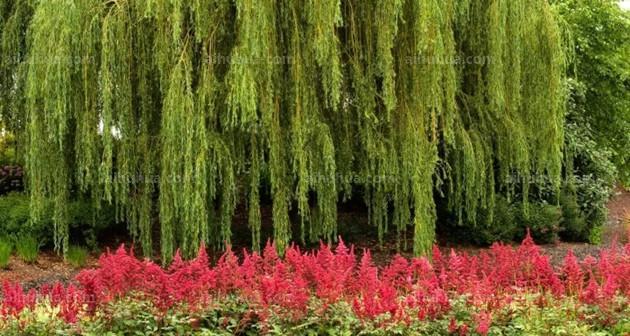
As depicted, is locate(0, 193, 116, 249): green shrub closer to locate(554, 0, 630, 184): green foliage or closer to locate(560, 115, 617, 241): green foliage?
locate(560, 115, 617, 241): green foliage

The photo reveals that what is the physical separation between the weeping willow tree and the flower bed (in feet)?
9.72

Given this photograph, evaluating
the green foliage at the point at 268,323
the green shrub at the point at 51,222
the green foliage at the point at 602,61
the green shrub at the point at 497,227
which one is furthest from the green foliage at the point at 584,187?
the green foliage at the point at 268,323

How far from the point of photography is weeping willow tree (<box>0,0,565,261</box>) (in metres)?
7.43

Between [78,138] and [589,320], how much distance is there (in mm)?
5420

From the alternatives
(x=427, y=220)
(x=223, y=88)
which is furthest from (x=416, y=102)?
(x=223, y=88)

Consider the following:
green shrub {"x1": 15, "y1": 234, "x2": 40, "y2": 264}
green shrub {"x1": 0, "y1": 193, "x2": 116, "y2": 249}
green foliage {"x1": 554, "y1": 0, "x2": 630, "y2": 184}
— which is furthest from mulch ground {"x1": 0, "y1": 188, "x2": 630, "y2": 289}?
green foliage {"x1": 554, "y1": 0, "x2": 630, "y2": 184}

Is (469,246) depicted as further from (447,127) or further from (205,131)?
(205,131)

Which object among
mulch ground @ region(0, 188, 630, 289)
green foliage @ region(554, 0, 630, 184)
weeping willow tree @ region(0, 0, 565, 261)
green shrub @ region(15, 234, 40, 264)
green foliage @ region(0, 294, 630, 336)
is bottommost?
mulch ground @ region(0, 188, 630, 289)

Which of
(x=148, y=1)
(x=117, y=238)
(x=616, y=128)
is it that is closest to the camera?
(x=148, y=1)

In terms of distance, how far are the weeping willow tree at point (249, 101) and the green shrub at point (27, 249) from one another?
5.24ft

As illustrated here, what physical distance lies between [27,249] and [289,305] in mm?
6774

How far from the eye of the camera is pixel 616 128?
1730cm

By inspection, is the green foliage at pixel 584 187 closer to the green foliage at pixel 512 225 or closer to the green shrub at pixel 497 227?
the green foliage at pixel 512 225

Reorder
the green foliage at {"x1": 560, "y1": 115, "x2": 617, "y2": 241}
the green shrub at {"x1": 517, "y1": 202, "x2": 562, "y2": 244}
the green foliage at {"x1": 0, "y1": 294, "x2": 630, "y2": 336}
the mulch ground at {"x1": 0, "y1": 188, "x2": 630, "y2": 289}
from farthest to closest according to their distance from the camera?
the green foliage at {"x1": 560, "y1": 115, "x2": 617, "y2": 241} < the green shrub at {"x1": 517, "y1": 202, "x2": 562, "y2": 244} < the mulch ground at {"x1": 0, "y1": 188, "x2": 630, "y2": 289} < the green foliage at {"x1": 0, "y1": 294, "x2": 630, "y2": 336}
